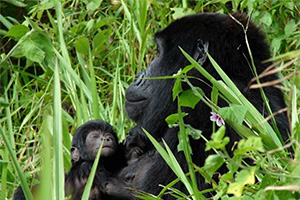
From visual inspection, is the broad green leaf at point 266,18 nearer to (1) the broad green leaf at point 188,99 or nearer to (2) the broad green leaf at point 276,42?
(2) the broad green leaf at point 276,42

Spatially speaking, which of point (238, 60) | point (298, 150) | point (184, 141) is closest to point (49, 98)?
point (238, 60)

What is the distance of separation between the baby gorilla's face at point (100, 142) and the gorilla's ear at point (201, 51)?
2.22ft

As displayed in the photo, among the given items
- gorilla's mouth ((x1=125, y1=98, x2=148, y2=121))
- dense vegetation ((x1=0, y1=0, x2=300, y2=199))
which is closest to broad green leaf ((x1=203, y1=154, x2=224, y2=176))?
dense vegetation ((x1=0, y1=0, x2=300, y2=199))

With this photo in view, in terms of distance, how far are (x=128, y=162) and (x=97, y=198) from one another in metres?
0.33

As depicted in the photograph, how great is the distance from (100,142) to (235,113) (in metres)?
1.44

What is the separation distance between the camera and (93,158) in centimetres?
329

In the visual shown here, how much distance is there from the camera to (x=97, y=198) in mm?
3039

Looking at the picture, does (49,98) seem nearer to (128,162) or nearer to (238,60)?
(128,162)

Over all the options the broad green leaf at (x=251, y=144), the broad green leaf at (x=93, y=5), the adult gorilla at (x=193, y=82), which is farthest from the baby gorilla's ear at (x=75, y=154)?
the broad green leaf at (x=251, y=144)

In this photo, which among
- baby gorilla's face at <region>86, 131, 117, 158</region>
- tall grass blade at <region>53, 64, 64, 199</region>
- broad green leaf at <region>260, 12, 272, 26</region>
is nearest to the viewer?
tall grass blade at <region>53, 64, 64, 199</region>

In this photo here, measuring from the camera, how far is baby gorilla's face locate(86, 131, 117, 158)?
327 centimetres

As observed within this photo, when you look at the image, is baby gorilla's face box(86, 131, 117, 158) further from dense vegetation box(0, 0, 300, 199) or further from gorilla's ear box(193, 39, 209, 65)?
gorilla's ear box(193, 39, 209, 65)

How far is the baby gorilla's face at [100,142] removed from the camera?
3266 millimetres

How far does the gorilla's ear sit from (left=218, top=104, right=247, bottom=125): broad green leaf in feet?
3.46
